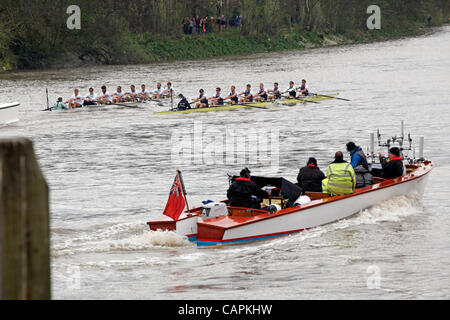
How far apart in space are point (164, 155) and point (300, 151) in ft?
15.1

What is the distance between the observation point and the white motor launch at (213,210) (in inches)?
551

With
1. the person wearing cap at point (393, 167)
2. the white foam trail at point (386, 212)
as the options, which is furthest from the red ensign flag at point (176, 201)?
the person wearing cap at point (393, 167)

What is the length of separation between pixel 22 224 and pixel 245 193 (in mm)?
10642

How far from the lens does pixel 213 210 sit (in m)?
14.0

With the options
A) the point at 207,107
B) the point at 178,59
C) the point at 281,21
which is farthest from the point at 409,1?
the point at 207,107

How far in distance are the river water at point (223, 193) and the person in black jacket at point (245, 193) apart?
86 centimetres

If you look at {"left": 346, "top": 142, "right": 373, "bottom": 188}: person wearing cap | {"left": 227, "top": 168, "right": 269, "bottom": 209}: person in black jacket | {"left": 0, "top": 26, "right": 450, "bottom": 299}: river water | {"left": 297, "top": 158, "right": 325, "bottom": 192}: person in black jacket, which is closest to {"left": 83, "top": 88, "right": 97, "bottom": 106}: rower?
{"left": 0, "top": 26, "right": 450, "bottom": 299}: river water

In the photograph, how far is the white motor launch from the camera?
45.9 ft

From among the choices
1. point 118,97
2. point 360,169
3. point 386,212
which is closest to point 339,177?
point 360,169

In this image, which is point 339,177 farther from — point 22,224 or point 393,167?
point 22,224

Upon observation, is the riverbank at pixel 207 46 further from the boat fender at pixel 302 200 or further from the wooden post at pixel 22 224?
the wooden post at pixel 22 224

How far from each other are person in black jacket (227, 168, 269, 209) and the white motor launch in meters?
0.42
